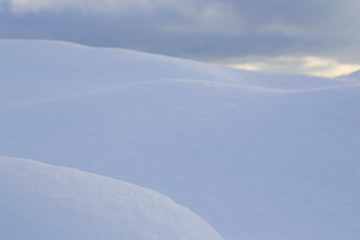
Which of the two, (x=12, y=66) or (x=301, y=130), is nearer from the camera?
(x=301, y=130)

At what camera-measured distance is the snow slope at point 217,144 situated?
5.58 metres

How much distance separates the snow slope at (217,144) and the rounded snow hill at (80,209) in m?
1.85

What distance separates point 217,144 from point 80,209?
405 cm

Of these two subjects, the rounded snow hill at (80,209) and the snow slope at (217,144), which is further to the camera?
the snow slope at (217,144)

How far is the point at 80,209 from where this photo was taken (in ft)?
10.5

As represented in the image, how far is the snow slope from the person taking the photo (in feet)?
18.3

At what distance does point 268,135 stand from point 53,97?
16.5ft

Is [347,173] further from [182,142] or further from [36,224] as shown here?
[36,224]

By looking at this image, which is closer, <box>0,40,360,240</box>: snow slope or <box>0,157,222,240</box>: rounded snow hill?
<box>0,157,222,240</box>: rounded snow hill

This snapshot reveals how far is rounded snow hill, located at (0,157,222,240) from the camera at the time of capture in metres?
2.99

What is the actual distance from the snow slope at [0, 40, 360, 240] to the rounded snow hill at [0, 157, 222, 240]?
1846mm

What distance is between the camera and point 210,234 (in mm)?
3711

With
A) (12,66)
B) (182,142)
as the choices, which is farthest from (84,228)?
(12,66)

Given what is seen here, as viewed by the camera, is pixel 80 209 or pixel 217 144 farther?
pixel 217 144
